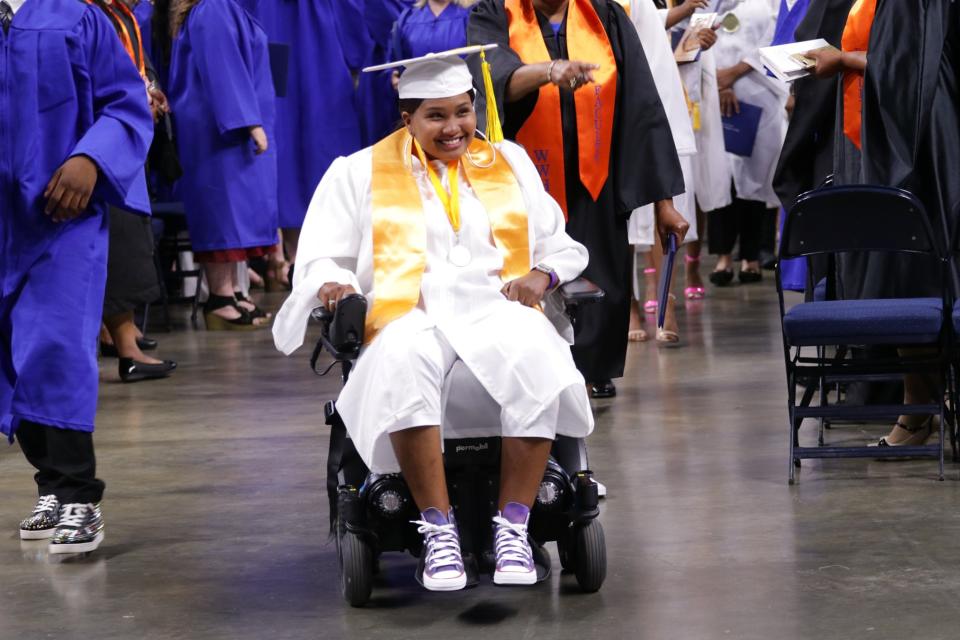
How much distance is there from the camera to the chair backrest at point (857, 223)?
16.3 ft

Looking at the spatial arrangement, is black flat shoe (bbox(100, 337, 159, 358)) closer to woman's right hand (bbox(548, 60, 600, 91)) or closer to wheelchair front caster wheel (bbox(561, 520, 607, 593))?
woman's right hand (bbox(548, 60, 600, 91))

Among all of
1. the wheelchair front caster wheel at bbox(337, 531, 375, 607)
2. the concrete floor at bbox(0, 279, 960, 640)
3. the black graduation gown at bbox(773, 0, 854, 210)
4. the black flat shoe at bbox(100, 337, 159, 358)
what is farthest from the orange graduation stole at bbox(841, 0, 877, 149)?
the black flat shoe at bbox(100, 337, 159, 358)

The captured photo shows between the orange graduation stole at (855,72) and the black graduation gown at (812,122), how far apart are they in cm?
25

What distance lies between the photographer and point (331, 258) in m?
3.94

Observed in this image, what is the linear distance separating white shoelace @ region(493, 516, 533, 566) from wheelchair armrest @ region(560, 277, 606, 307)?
58 centimetres

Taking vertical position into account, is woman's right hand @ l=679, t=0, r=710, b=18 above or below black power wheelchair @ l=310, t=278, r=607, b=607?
above

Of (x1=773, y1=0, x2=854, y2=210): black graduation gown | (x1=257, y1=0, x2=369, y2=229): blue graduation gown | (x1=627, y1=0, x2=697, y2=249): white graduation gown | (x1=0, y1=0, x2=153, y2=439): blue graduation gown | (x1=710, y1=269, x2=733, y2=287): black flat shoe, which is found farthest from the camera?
(x1=710, y1=269, x2=733, y2=287): black flat shoe

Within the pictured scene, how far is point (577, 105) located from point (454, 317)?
5.01 feet

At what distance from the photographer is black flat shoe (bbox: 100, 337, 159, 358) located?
330 inches

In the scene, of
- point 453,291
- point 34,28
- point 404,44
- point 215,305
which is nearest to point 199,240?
point 215,305

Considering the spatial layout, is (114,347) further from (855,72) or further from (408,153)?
(408,153)

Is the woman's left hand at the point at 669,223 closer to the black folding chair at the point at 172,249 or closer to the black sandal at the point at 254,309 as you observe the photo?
the black sandal at the point at 254,309

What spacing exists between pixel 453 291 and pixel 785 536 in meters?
1.11

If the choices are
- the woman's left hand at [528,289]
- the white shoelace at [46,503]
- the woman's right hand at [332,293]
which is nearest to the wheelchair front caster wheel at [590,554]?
the woman's left hand at [528,289]
